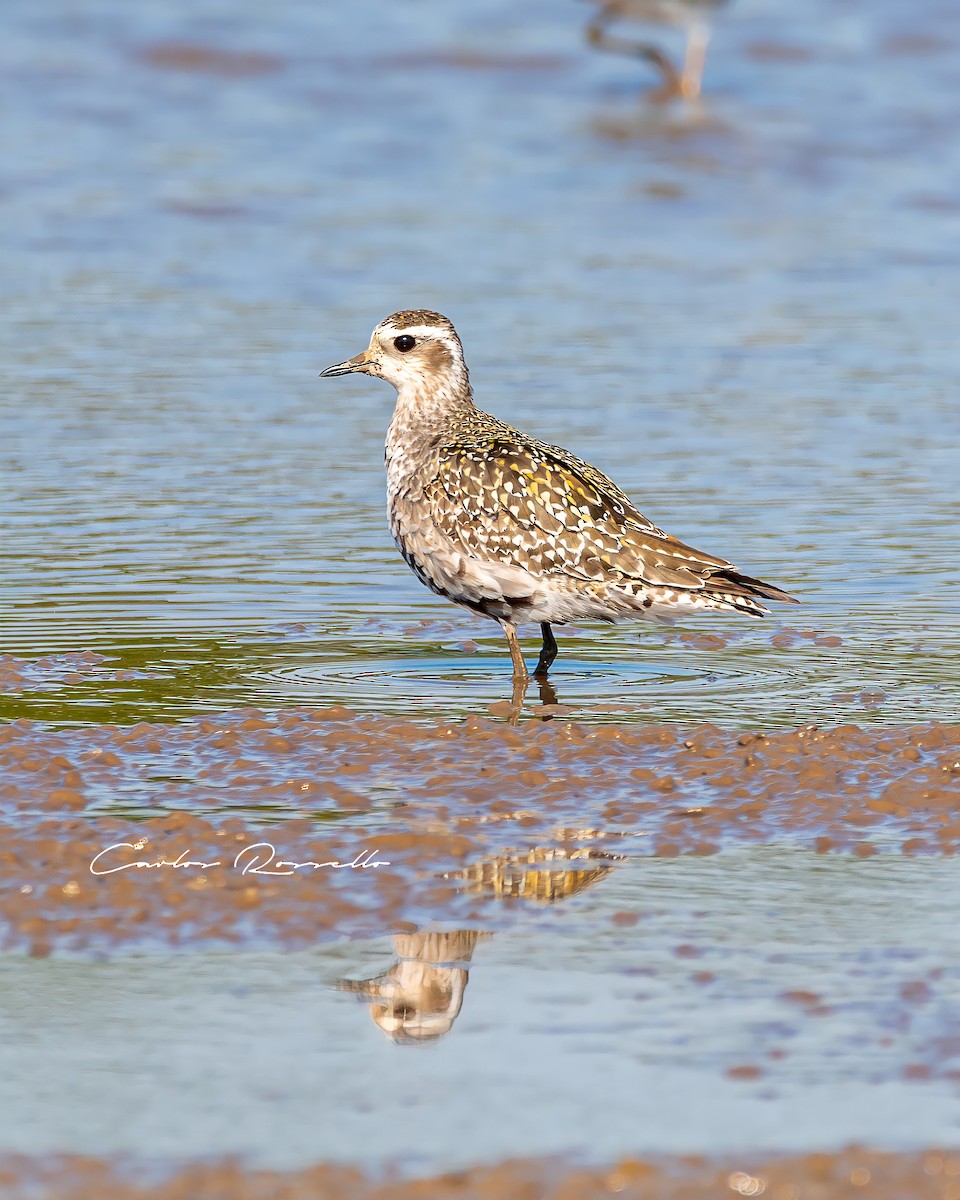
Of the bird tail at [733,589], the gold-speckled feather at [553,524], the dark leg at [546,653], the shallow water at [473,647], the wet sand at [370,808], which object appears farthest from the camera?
the dark leg at [546,653]

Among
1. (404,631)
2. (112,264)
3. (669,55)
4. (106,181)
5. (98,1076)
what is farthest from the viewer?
(669,55)

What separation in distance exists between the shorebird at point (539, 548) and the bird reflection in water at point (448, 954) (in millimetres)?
2206

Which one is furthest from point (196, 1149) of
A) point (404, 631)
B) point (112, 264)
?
point (112, 264)

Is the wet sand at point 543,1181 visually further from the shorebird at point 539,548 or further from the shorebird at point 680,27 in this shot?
the shorebird at point 680,27

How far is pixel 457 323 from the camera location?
50.6ft

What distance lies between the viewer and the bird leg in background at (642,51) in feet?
85.7

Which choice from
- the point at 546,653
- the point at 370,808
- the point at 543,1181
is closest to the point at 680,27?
the point at 546,653

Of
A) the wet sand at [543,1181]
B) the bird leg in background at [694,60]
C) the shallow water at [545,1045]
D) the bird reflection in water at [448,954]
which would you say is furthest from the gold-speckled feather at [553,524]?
the bird leg in background at [694,60]

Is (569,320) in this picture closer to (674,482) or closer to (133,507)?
(674,482)

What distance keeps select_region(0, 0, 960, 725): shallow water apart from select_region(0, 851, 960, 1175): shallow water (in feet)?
8.21

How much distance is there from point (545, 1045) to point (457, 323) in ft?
35.7

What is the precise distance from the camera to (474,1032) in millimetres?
5109

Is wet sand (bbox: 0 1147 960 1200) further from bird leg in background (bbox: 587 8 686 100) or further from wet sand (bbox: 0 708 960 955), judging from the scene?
bird leg in background (bbox: 587 8 686 100)

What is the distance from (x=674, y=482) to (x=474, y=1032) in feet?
23.1
